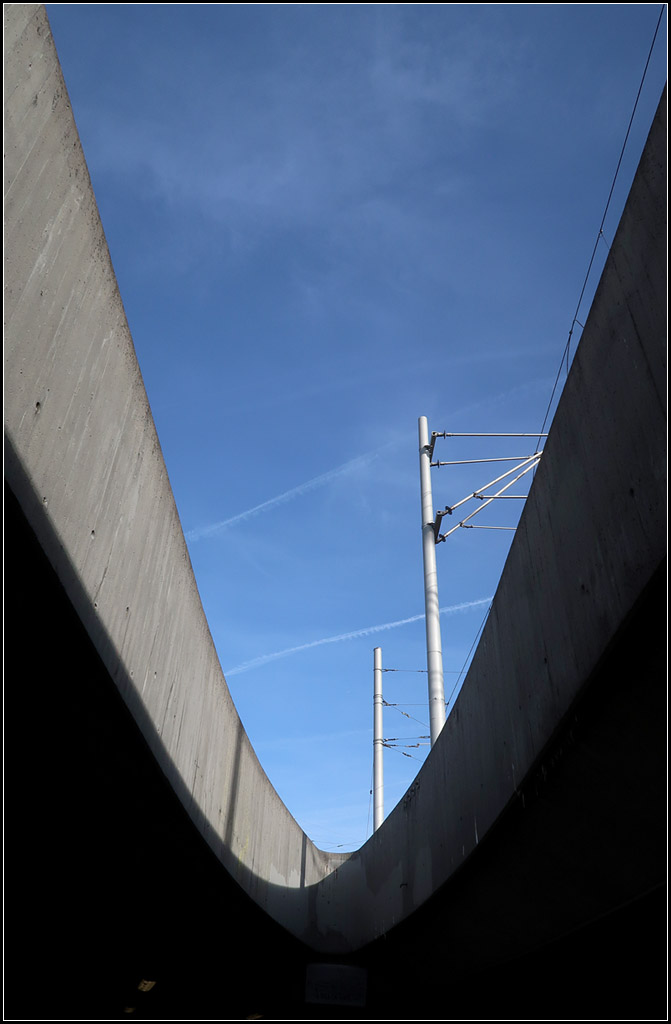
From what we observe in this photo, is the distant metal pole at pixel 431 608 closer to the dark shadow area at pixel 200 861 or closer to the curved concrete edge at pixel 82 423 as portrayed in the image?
the dark shadow area at pixel 200 861

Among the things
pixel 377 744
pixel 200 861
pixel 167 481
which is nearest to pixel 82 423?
pixel 167 481

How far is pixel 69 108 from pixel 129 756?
449cm

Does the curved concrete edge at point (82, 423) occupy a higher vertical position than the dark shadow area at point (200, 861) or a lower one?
higher

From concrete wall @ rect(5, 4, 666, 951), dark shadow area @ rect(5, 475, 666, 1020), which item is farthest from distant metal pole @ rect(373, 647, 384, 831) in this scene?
concrete wall @ rect(5, 4, 666, 951)

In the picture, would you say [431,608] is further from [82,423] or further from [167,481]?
[82,423]

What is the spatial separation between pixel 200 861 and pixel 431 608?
7585 millimetres

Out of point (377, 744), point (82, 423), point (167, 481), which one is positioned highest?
point (167, 481)

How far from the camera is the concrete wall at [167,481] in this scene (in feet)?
12.5

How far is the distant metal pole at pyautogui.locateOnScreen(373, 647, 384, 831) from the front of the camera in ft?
82.5

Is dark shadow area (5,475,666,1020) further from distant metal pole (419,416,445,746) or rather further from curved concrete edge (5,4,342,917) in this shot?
distant metal pole (419,416,445,746)

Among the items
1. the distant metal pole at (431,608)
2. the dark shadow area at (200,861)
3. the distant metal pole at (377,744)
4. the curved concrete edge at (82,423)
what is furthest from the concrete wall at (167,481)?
the distant metal pole at (377,744)

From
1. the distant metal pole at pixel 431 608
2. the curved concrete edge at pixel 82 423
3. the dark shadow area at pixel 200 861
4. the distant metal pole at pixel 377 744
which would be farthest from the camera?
the distant metal pole at pixel 377 744

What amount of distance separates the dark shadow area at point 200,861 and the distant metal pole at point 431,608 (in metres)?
3.62

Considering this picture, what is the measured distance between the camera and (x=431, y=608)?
1553cm
